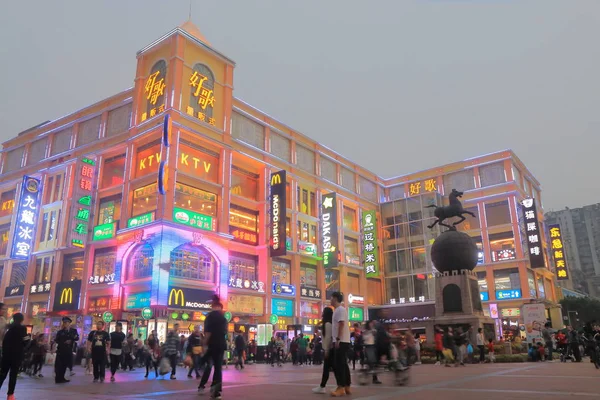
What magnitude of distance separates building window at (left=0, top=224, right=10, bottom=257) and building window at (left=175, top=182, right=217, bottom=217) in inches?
822

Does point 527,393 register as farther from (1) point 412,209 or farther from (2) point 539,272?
(2) point 539,272

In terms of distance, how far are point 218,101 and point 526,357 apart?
28.1 m

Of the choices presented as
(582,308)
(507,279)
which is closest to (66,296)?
(507,279)

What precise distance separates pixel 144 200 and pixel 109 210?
15.9ft

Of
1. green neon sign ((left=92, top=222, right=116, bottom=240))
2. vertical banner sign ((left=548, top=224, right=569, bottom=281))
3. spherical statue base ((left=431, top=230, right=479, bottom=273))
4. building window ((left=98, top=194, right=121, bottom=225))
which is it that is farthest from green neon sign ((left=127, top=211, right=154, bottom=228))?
vertical banner sign ((left=548, top=224, right=569, bottom=281))

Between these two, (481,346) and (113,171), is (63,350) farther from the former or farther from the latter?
(113,171)

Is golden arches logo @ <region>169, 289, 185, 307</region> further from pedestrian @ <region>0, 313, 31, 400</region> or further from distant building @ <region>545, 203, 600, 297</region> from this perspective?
distant building @ <region>545, 203, 600, 297</region>

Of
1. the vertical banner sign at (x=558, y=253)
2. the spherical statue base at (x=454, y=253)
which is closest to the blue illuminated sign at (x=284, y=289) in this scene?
the spherical statue base at (x=454, y=253)

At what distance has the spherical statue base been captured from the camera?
2261 cm

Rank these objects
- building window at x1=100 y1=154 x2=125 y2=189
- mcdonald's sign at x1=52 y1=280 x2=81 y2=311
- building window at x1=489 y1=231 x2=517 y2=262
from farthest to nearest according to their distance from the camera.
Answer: building window at x1=489 y1=231 x2=517 y2=262 < building window at x1=100 y1=154 x2=125 y2=189 < mcdonald's sign at x1=52 y1=280 x2=81 y2=311

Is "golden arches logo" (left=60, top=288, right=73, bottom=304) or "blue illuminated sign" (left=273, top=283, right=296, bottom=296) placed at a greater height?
"blue illuminated sign" (left=273, top=283, right=296, bottom=296)

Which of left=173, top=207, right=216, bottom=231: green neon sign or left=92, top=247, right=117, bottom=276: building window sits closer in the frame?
left=173, top=207, right=216, bottom=231: green neon sign

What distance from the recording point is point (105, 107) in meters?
40.4

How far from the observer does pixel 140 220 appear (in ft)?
106
